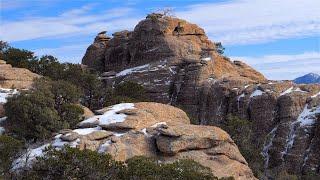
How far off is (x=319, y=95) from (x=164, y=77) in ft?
79.7

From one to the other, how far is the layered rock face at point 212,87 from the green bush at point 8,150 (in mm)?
36141

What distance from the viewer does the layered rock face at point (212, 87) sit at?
71.8 meters

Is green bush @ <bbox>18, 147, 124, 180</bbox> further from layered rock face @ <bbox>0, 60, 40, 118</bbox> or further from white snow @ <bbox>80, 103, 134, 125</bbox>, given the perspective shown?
layered rock face @ <bbox>0, 60, 40, 118</bbox>

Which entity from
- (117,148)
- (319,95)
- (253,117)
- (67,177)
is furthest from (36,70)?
(67,177)

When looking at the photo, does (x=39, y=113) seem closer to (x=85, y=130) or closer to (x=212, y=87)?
(x=85, y=130)

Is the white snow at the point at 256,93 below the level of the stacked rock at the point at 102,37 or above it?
below

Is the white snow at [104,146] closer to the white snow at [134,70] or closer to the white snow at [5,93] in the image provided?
the white snow at [5,93]

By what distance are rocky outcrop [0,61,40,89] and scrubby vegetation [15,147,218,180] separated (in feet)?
95.2

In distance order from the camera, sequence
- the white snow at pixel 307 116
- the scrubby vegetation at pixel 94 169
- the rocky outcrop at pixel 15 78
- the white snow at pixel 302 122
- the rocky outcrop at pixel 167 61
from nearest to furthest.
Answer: the scrubby vegetation at pixel 94 169 < the rocky outcrop at pixel 15 78 < the white snow at pixel 302 122 < the white snow at pixel 307 116 < the rocky outcrop at pixel 167 61

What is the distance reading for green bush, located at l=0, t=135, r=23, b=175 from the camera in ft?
136

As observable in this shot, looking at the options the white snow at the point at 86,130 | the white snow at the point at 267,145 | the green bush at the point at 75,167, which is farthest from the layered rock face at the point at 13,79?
the white snow at the point at 267,145

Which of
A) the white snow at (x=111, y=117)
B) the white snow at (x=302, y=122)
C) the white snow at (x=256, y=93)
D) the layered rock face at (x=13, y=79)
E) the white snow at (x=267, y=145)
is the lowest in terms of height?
the white snow at (x=267, y=145)

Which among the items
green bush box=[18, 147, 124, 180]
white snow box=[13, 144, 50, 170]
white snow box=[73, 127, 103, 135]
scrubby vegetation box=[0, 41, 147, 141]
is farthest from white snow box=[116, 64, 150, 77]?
green bush box=[18, 147, 124, 180]

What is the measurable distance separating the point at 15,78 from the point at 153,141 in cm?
2538
